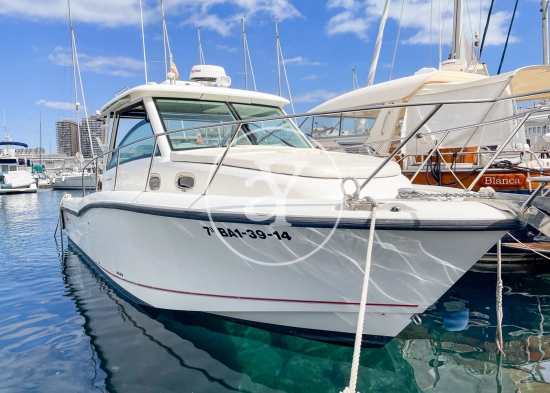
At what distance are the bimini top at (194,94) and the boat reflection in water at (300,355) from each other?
2360 mm

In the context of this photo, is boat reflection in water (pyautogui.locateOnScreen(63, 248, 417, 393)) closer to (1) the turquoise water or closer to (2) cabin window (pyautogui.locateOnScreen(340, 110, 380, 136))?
(1) the turquoise water

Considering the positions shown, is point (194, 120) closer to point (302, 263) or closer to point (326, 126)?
point (302, 263)

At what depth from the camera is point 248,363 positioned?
11.7ft

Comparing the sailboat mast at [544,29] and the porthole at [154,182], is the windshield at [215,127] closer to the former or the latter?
the porthole at [154,182]

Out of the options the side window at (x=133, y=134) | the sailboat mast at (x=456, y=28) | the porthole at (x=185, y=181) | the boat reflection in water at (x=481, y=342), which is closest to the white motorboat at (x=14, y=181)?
the side window at (x=133, y=134)

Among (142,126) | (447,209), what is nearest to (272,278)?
(447,209)

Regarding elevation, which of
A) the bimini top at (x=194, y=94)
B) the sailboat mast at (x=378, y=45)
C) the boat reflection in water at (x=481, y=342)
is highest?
the sailboat mast at (x=378, y=45)

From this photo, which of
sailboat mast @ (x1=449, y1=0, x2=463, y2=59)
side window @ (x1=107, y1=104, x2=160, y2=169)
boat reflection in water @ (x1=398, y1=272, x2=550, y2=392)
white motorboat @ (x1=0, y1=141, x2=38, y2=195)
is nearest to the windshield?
side window @ (x1=107, y1=104, x2=160, y2=169)

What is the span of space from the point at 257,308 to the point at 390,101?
5835 mm

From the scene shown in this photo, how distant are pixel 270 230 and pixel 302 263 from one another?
0.36m

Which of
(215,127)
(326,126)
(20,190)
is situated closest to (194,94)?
(215,127)

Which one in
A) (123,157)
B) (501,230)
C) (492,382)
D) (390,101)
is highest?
(390,101)

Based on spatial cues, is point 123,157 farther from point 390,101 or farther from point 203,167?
point 390,101

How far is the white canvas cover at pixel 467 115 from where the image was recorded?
21.3ft
